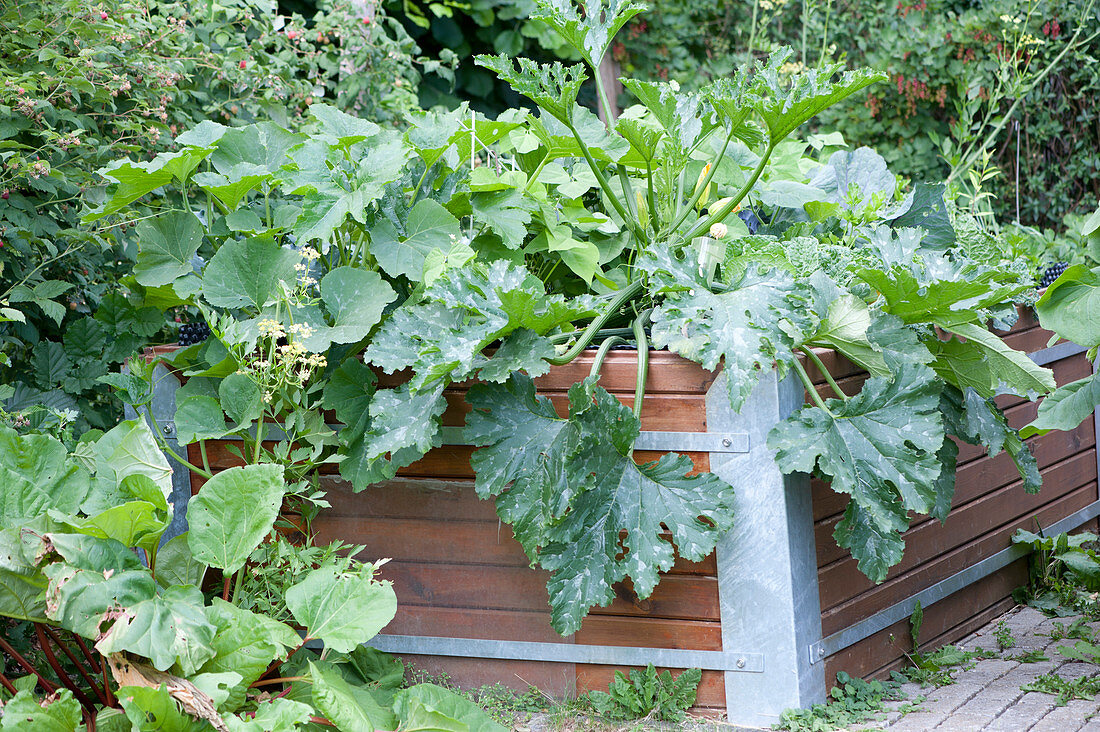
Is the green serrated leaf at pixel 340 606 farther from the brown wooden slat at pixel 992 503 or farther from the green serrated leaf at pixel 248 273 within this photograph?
the brown wooden slat at pixel 992 503

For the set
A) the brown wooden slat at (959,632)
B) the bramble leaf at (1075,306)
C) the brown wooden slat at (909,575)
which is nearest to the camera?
the bramble leaf at (1075,306)

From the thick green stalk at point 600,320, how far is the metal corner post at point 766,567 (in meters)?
0.25

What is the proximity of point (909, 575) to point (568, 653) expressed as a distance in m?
0.73

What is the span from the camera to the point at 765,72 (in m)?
1.69

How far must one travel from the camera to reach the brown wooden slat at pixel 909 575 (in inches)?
70.6

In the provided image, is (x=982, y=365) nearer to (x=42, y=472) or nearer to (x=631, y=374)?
(x=631, y=374)

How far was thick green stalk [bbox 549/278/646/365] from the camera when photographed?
5.71 feet

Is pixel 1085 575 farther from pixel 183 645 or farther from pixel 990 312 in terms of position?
pixel 183 645

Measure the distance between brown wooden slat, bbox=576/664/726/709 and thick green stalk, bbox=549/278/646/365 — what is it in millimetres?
594

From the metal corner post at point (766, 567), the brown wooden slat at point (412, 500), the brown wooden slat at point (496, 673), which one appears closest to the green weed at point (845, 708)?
the metal corner post at point (766, 567)

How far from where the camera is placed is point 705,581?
1728 millimetres

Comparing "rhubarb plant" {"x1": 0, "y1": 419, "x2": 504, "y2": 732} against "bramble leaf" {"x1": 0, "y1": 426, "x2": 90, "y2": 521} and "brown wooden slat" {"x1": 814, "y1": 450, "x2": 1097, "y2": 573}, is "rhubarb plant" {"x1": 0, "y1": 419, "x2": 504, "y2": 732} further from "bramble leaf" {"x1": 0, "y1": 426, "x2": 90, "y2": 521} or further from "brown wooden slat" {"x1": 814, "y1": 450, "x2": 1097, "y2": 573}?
"brown wooden slat" {"x1": 814, "y1": 450, "x2": 1097, "y2": 573}

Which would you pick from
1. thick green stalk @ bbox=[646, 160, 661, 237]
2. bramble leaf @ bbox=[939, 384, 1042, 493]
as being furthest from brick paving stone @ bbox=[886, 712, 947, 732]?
thick green stalk @ bbox=[646, 160, 661, 237]

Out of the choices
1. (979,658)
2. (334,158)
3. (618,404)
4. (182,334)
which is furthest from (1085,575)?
(182,334)
